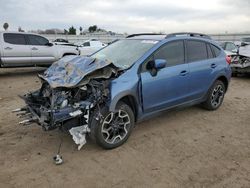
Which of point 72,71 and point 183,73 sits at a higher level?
point 72,71

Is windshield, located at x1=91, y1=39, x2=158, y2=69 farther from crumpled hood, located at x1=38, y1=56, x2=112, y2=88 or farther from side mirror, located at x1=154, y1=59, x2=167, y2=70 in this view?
crumpled hood, located at x1=38, y1=56, x2=112, y2=88

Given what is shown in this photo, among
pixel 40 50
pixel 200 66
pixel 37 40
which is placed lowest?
pixel 200 66

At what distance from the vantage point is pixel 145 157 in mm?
4348

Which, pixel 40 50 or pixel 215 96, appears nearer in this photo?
pixel 215 96

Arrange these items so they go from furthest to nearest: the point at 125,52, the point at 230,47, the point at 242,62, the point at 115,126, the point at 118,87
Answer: the point at 230,47, the point at 242,62, the point at 125,52, the point at 115,126, the point at 118,87

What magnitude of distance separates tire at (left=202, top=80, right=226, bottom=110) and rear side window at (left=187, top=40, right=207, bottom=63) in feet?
2.58

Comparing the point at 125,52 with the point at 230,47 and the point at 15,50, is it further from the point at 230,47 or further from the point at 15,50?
the point at 230,47

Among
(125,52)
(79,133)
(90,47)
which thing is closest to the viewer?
(79,133)

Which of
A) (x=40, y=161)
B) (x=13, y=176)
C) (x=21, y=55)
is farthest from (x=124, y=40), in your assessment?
(x=21, y=55)

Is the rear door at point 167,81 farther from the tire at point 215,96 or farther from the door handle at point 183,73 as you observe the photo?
the tire at point 215,96

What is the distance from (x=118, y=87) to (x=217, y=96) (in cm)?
333

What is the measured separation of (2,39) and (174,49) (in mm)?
8697

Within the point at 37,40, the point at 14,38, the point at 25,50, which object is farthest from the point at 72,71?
the point at 37,40

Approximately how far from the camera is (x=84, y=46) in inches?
770
